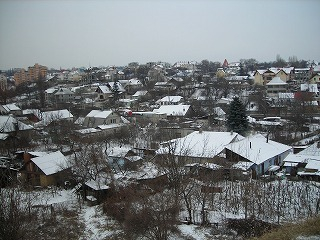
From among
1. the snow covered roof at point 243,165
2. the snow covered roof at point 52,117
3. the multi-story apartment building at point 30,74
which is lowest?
the snow covered roof at point 243,165

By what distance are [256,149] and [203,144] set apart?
2.78m

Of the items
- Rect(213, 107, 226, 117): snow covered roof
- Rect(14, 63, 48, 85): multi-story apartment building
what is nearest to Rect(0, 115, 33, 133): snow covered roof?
A: Rect(213, 107, 226, 117): snow covered roof

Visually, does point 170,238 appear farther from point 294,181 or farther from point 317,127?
point 317,127

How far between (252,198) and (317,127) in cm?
1627

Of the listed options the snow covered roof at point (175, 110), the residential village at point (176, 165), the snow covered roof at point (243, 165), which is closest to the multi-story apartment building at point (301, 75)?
the residential village at point (176, 165)

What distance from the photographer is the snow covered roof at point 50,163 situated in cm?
1540

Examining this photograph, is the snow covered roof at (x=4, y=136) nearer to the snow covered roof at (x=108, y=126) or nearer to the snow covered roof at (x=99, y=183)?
the snow covered roof at (x=108, y=126)

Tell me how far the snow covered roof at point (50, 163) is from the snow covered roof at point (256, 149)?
8.55 m

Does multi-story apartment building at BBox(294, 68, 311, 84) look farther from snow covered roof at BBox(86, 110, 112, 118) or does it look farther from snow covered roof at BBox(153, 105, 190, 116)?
snow covered roof at BBox(86, 110, 112, 118)

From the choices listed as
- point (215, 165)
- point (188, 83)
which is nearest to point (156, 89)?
point (188, 83)

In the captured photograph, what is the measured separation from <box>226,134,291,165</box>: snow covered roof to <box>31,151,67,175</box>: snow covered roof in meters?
8.55

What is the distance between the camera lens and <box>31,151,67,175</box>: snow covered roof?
15402mm

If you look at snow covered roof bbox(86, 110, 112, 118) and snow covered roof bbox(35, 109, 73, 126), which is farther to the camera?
snow covered roof bbox(86, 110, 112, 118)

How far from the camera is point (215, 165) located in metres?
14.3
